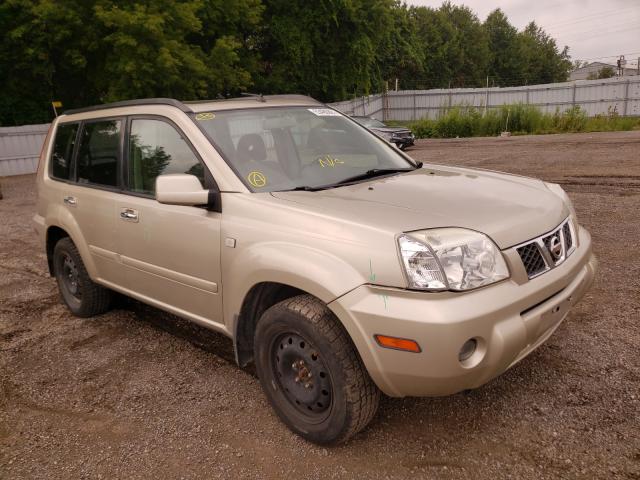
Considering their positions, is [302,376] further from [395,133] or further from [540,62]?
[540,62]

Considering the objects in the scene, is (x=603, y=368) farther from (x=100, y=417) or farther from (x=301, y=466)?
(x=100, y=417)

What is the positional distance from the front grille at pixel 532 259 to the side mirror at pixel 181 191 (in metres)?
1.68

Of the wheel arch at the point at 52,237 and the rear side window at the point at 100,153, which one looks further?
the wheel arch at the point at 52,237

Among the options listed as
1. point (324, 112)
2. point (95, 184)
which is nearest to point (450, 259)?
point (324, 112)

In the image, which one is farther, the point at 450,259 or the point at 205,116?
→ the point at 205,116

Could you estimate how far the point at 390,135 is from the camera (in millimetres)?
19203

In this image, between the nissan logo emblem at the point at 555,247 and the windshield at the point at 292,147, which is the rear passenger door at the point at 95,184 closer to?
the windshield at the point at 292,147

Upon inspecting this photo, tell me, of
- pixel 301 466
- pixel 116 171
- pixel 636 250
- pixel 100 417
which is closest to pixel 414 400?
pixel 301 466

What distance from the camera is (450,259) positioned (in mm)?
2346

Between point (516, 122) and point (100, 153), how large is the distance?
23385 millimetres

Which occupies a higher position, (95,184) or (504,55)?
(504,55)

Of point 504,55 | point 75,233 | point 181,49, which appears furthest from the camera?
point 504,55

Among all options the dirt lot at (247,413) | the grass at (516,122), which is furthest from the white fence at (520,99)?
the dirt lot at (247,413)

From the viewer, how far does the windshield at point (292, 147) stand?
3154mm
